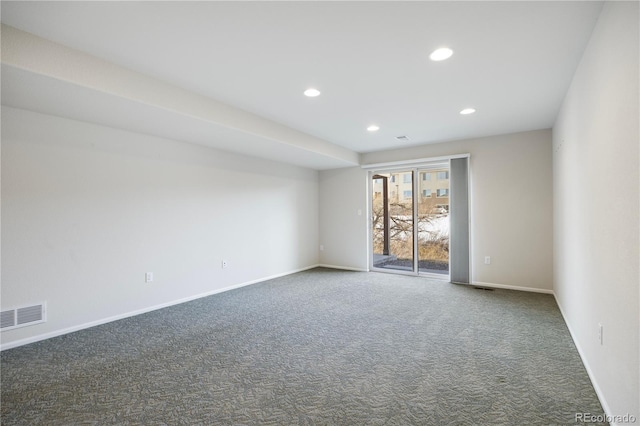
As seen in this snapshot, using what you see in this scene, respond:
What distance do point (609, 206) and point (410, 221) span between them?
4.20 meters

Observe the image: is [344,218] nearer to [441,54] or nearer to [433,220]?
[433,220]

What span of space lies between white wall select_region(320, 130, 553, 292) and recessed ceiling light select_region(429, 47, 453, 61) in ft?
10.2

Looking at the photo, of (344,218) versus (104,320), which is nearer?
(104,320)

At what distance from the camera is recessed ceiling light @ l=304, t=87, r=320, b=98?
3.14 m

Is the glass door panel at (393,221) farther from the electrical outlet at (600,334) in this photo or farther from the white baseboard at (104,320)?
the electrical outlet at (600,334)

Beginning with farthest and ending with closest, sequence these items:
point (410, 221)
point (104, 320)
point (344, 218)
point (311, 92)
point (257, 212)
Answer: point (344, 218), point (410, 221), point (257, 212), point (104, 320), point (311, 92)

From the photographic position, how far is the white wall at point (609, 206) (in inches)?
57.3

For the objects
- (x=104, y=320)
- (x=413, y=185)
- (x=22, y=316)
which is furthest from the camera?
(x=413, y=185)

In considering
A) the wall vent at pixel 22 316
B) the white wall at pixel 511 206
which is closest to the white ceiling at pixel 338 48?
the white wall at pixel 511 206

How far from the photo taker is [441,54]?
245 cm

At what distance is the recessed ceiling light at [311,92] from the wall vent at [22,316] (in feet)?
11.3

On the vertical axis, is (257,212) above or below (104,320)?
above

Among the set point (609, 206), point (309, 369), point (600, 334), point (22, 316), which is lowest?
point (309, 369)

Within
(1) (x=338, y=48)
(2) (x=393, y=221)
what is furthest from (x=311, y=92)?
(2) (x=393, y=221)
